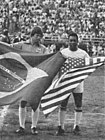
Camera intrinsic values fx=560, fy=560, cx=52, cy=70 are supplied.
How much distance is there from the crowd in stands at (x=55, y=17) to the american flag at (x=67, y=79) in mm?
21078

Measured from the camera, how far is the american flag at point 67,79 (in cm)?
891

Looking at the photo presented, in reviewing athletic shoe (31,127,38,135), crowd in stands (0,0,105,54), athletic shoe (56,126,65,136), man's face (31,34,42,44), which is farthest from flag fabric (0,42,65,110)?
crowd in stands (0,0,105,54)

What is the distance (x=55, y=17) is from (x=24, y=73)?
26.4m

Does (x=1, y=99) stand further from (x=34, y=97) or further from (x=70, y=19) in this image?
(x=70, y=19)

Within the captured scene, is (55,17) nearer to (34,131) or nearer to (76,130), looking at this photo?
(76,130)

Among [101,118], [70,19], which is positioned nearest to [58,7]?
[70,19]

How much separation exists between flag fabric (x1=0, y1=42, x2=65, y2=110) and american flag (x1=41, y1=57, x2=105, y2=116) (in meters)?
0.13

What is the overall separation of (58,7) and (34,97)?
29.0m

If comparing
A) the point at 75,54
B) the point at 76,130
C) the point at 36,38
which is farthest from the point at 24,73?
the point at 76,130

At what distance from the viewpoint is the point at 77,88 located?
31.0 feet

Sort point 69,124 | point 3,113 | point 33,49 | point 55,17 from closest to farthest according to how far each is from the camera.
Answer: point 33,49 < point 69,124 < point 3,113 < point 55,17

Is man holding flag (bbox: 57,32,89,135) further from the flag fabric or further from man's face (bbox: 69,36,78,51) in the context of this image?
the flag fabric

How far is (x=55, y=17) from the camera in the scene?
3559cm

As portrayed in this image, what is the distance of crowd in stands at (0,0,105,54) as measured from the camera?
3312cm
